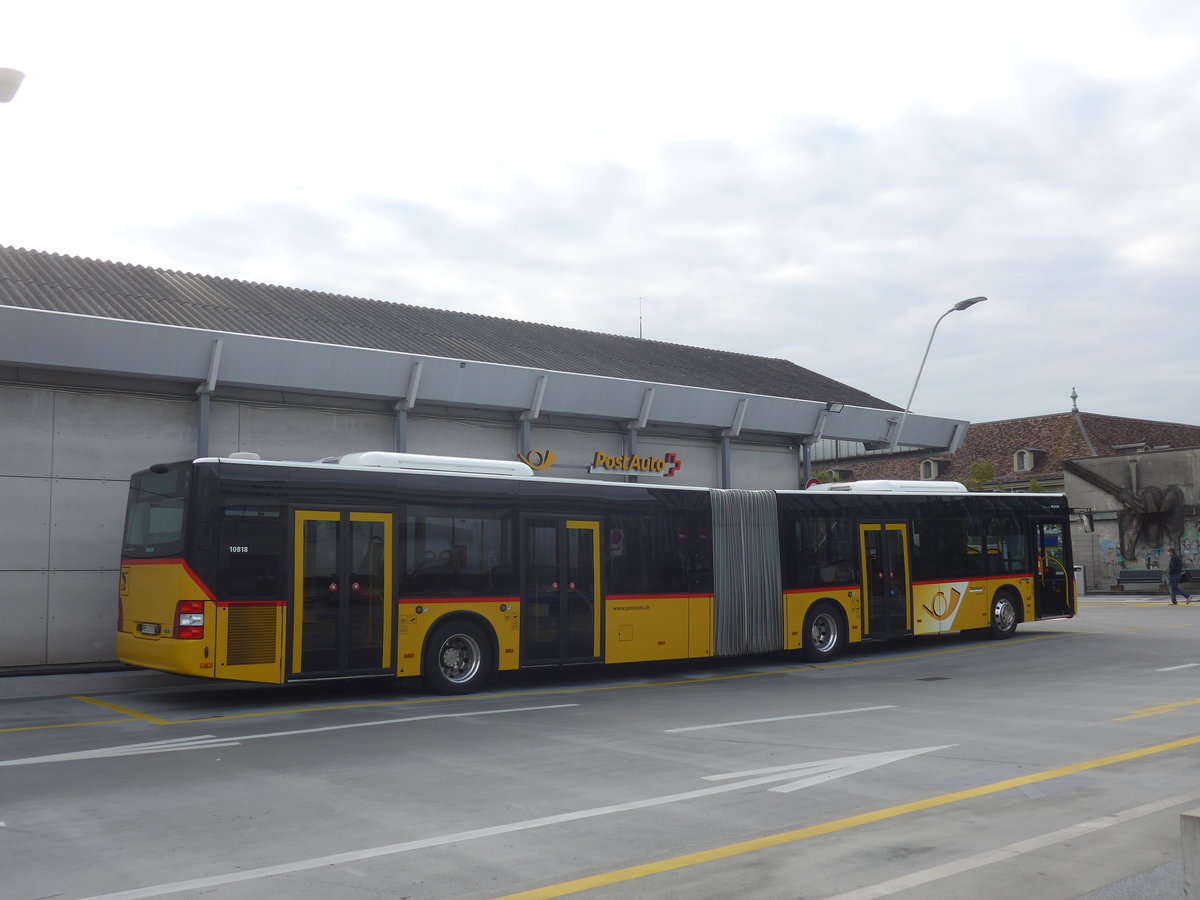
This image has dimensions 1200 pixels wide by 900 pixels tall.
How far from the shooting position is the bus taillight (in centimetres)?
1283

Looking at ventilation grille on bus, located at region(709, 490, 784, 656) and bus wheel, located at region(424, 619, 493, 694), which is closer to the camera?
bus wheel, located at region(424, 619, 493, 694)

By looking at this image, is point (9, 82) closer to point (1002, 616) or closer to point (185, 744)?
point (185, 744)

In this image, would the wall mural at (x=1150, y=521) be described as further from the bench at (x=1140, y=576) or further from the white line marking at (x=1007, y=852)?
the white line marking at (x=1007, y=852)

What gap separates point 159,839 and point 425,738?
4140 millimetres

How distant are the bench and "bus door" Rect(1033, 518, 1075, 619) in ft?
66.9

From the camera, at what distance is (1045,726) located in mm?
11148

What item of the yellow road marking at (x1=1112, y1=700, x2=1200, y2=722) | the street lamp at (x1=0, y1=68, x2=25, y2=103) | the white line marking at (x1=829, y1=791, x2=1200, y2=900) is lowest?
the yellow road marking at (x1=1112, y1=700, x2=1200, y2=722)

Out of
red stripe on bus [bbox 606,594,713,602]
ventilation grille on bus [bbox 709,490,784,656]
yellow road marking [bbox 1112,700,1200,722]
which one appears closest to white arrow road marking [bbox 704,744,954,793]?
yellow road marking [bbox 1112,700,1200,722]

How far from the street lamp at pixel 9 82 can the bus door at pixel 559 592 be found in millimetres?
8444

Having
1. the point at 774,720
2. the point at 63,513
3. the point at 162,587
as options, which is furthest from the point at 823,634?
the point at 63,513

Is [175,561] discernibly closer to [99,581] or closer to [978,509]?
[99,581]

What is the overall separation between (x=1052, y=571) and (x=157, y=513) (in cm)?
1831

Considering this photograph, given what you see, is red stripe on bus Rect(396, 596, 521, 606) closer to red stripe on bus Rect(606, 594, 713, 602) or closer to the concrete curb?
red stripe on bus Rect(606, 594, 713, 602)

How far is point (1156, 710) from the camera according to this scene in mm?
12117
